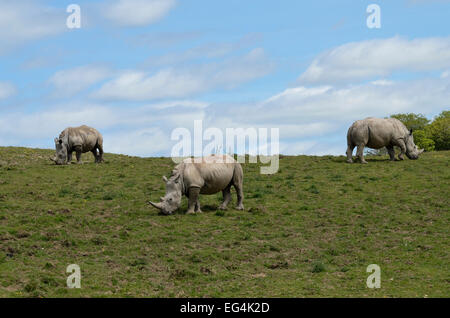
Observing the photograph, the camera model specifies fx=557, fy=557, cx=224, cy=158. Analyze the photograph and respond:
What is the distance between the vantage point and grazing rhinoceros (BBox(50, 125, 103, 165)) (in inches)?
1403

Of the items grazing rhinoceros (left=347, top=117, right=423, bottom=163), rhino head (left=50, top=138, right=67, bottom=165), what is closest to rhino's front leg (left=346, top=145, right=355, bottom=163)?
grazing rhinoceros (left=347, top=117, right=423, bottom=163)

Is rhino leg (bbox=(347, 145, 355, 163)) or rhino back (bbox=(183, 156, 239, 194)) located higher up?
rhino leg (bbox=(347, 145, 355, 163))

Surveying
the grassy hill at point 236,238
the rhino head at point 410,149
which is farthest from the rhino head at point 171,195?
the rhino head at point 410,149

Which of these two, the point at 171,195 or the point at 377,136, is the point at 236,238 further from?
the point at 377,136

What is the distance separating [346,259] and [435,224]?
18.6ft

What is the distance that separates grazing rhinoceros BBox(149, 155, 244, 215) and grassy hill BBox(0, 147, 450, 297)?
0.55 m

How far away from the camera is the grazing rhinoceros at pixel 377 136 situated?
34750 mm

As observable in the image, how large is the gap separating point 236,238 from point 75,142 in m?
20.1

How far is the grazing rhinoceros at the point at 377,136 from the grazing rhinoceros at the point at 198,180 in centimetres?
1431

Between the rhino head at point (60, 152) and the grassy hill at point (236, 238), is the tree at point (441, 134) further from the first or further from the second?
the rhino head at point (60, 152)

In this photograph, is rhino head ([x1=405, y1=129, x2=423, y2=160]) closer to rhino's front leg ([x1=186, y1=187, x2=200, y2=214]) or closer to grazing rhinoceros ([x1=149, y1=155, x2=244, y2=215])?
grazing rhinoceros ([x1=149, y1=155, x2=244, y2=215])

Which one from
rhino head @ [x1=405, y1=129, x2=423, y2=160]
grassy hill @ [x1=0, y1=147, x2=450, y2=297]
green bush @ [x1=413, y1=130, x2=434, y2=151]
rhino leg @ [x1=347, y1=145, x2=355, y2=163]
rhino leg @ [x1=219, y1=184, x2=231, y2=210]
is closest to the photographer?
grassy hill @ [x1=0, y1=147, x2=450, y2=297]
